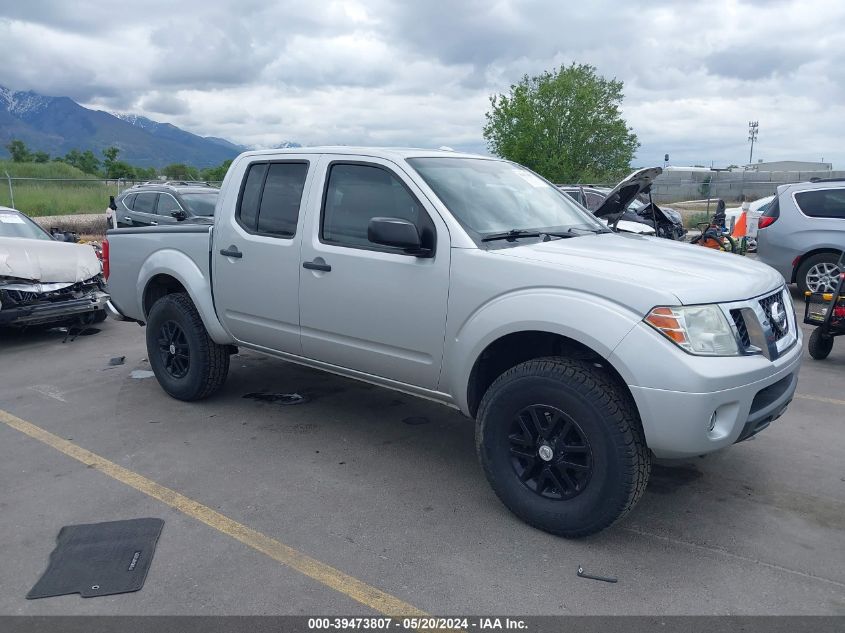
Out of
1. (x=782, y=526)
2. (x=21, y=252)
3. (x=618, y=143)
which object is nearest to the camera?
(x=782, y=526)

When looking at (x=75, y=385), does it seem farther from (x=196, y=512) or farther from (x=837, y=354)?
(x=837, y=354)

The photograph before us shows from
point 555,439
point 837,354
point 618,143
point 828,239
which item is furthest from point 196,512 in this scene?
point 618,143

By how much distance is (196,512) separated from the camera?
3.78 meters

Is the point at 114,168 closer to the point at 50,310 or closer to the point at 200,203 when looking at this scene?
the point at 200,203

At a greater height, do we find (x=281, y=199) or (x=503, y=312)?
(x=281, y=199)

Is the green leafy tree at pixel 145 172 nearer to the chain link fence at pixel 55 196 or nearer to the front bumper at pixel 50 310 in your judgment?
the chain link fence at pixel 55 196

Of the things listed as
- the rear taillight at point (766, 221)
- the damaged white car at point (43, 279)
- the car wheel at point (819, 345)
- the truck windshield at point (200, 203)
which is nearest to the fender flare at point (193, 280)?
the damaged white car at point (43, 279)

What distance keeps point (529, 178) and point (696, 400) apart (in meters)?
2.33

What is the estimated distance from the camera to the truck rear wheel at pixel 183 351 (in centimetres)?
539

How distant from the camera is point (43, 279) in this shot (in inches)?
311

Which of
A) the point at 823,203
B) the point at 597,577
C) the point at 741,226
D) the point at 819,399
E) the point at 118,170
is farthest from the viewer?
the point at 118,170

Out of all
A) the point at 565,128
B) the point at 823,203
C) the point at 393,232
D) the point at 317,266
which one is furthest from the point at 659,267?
the point at 565,128

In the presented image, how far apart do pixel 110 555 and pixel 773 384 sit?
11.0ft

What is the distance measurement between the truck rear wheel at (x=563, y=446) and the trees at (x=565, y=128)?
39341 mm
